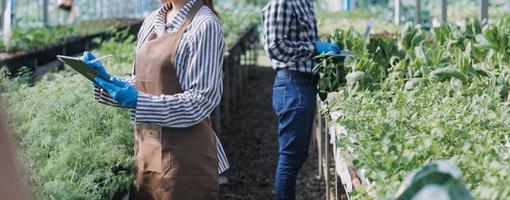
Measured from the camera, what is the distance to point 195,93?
311 centimetres

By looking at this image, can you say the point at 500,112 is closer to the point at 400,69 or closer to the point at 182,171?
the point at 182,171

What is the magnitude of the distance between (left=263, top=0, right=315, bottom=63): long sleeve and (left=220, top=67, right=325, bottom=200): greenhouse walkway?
6.05 feet

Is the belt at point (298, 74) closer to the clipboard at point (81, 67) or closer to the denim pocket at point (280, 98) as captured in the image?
the denim pocket at point (280, 98)

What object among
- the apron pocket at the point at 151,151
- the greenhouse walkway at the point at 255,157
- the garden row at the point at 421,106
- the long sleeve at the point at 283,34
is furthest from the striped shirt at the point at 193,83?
the greenhouse walkway at the point at 255,157

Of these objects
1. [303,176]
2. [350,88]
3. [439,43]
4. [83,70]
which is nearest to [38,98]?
[83,70]

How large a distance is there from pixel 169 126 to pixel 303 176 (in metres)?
4.40

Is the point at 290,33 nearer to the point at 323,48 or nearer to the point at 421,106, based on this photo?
the point at 323,48

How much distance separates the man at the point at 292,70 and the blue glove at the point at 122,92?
1.91m

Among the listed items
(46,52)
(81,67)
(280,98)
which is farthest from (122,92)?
(46,52)

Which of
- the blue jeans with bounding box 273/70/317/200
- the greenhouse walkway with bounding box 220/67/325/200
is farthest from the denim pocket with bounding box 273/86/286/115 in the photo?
the greenhouse walkway with bounding box 220/67/325/200

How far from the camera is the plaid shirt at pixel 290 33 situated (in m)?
4.98

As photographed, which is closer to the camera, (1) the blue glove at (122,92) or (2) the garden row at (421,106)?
(2) the garden row at (421,106)

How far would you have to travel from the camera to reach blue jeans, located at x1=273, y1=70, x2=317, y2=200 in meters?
5.07

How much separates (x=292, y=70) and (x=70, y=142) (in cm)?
196
